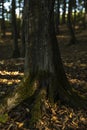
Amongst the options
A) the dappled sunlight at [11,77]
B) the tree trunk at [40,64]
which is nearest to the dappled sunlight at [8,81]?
the dappled sunlight at [11,77]

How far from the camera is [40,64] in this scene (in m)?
5.96

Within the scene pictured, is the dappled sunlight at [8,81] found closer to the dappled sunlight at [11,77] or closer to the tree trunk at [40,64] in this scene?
the dappled sunlight at [11,77]

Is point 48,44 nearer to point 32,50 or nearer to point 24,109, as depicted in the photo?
point 32,50

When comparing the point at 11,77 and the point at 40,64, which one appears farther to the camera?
the point at 11,77

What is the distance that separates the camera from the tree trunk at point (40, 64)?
5766 millimetres

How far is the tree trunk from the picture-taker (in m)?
5.77

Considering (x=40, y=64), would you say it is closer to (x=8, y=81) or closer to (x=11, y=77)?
(x=8, y=81)

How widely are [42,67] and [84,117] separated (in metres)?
1.45

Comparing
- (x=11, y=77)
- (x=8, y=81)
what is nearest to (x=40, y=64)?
(x=8, y=81)

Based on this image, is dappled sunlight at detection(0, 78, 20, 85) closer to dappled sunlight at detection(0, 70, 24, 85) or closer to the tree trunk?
dappled sunlight at detection(0, 70, 24, 85)

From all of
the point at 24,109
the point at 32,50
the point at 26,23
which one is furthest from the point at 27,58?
the point at 24,109

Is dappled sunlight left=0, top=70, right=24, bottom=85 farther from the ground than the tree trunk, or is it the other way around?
the tree trunk

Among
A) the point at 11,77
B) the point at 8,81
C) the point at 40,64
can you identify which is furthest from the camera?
the point at 11,77

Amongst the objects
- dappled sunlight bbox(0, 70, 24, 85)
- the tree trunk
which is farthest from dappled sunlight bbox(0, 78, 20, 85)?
the tree trunk
